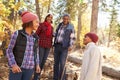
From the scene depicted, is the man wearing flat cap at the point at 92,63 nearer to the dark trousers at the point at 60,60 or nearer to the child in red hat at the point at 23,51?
the child in red hat at the point at 23,51

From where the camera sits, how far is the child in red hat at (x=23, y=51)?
182 inches

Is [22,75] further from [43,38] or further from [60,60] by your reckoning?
[60,60]

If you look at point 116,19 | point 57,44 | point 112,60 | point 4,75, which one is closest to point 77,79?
point 57,44

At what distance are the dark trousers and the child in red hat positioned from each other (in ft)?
10.8

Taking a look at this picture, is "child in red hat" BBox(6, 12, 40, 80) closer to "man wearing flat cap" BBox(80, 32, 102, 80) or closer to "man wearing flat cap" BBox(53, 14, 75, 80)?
"man wearing flat cap" BBox(80, 32, 102, 80)

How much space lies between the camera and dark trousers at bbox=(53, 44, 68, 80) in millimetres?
8117

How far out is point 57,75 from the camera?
333 inches

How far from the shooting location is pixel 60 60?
820 centimetres

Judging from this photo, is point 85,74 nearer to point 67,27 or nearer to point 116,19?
point 67,27

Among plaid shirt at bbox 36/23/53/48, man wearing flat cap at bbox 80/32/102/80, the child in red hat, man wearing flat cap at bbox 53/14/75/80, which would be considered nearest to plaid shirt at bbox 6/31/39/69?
the child in red hat

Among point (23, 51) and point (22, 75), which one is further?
point (22, 75)

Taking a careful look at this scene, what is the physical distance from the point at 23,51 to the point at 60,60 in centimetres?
360

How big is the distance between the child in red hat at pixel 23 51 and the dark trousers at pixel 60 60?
129 inches

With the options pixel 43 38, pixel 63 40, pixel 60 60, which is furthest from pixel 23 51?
pixel 60 60
